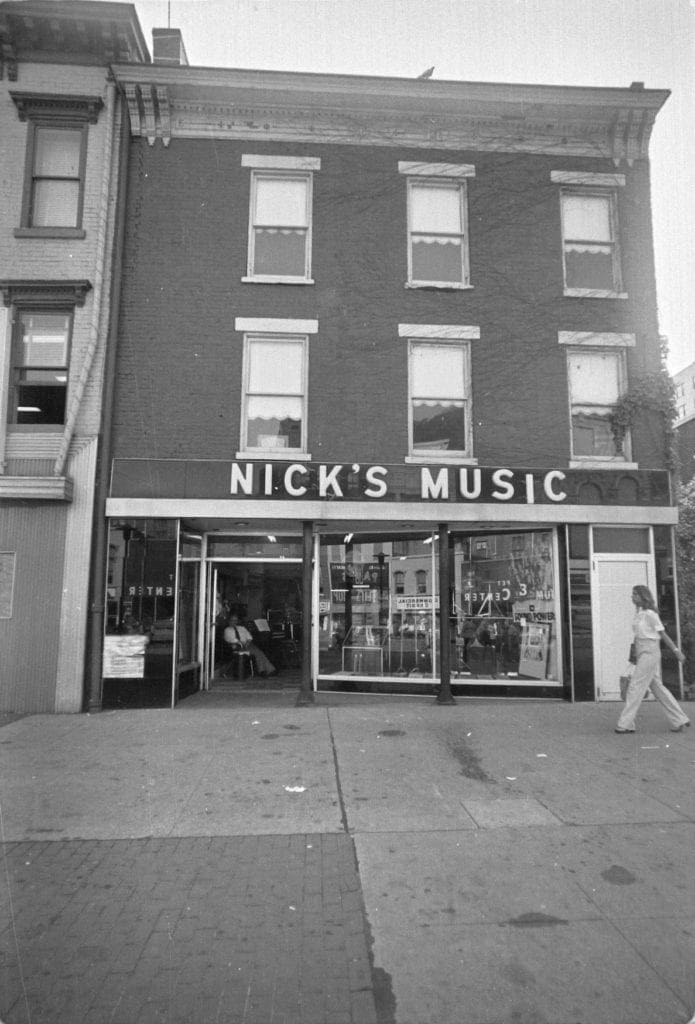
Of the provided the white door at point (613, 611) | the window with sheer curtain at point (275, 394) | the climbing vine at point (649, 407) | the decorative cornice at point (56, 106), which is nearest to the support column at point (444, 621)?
the white door at point (613, 611)

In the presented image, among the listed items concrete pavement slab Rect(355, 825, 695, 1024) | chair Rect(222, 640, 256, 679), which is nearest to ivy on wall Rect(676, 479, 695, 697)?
concrete pavement slab Rect(355, 825, 695, 1024)

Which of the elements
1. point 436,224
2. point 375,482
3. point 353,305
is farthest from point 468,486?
point 436,224

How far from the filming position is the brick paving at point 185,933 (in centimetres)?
316

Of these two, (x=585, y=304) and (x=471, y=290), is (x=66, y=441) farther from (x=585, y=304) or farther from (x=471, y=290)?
(x=585, y=304)

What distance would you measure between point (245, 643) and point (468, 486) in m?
5.46

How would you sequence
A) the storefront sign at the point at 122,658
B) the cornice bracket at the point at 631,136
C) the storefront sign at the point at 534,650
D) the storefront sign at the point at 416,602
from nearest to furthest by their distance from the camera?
the storefront sign at the point at 122,658
the storefront sign at the point at 534,650
the storefront sign at the point at 416,602
the cornice bracket at the point at 631,136

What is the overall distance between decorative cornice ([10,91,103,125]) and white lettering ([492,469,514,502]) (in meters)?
8.83

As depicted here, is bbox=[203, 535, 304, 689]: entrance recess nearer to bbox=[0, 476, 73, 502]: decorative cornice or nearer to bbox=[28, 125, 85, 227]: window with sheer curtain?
bbox=[0, 476, 73, 502]: decorative cornice

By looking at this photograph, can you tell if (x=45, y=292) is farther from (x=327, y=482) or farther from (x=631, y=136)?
(x=631, y=136)

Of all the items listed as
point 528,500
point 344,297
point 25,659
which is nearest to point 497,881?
point 528,500

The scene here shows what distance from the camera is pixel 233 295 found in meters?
11.1

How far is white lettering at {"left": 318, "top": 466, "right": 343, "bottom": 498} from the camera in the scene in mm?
10562

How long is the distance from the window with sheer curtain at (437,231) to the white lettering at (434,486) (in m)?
3.42

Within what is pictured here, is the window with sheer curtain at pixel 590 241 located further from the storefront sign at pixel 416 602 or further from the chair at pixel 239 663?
the chair at pixel 239 663
